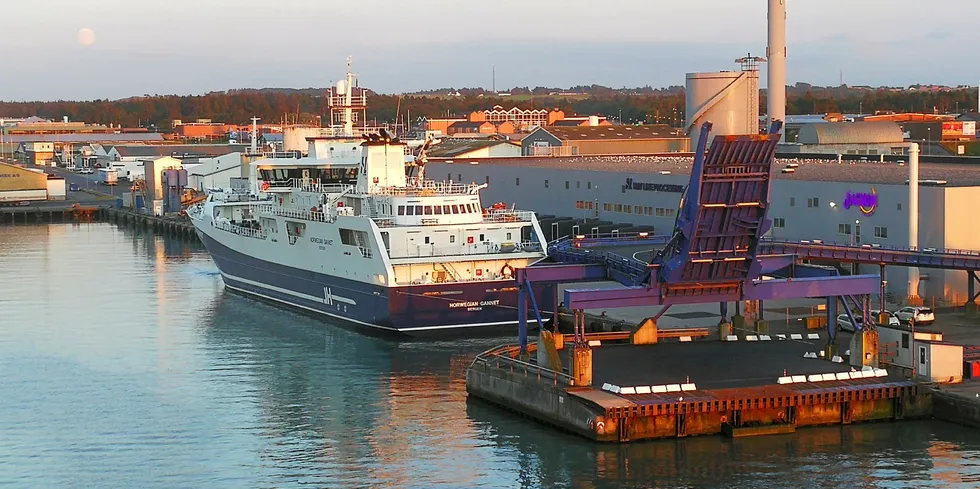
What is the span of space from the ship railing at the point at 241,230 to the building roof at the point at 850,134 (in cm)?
3101

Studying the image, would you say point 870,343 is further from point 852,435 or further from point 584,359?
point 584,359

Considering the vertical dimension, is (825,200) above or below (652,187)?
below

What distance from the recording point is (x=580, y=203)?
59188 millimetres

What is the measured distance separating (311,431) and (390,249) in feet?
40.5

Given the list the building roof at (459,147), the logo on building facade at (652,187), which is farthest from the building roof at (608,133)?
the logo on building facade at (652,187)

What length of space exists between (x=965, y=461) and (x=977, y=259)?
38.5ft

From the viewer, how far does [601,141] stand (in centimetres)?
8706

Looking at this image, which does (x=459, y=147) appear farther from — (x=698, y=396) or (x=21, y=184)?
(x=698, y=396)

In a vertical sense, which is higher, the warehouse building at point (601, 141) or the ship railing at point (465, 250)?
the warehouse building at point (601, 141)

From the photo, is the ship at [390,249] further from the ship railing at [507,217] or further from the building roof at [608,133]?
the building roof at [608,133]

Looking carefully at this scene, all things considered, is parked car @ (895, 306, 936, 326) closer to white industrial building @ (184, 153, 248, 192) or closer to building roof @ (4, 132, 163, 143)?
white industrial building @ (184, 153, 248, 192)

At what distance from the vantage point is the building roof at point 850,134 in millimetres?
70500

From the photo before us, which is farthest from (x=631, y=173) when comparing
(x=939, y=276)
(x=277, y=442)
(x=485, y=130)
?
(x=485, y=130)

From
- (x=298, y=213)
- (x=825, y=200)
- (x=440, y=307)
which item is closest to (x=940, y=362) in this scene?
(x=440, y=307)
